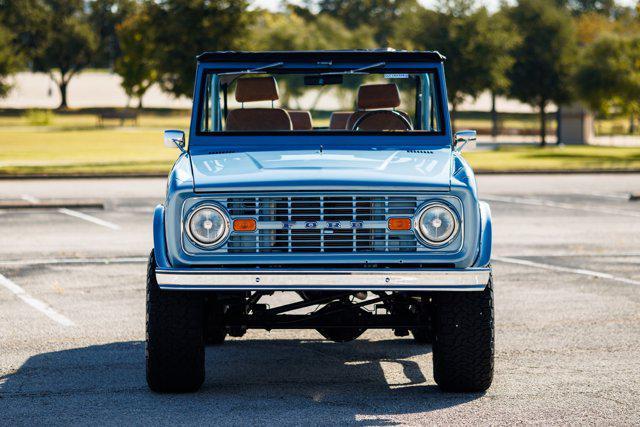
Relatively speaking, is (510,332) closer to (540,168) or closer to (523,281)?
(523,281)

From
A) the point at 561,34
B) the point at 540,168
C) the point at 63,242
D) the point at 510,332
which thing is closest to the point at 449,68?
the point at 561,34

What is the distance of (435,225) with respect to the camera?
658 centimetres

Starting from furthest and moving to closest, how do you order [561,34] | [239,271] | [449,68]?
[561,34] → [449,68] → [239,271]

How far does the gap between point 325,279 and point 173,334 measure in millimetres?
941

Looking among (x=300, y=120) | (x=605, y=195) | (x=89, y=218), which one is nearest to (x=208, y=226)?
(x=300, y=120)

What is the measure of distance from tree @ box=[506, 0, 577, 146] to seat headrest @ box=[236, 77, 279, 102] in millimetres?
45043

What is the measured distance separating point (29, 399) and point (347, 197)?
2147mm

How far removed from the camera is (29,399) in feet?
22.1

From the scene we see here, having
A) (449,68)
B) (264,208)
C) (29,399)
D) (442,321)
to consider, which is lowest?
(29,399)

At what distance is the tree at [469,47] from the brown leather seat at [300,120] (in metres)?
35.7

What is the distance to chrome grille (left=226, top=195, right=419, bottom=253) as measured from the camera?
21.6ft

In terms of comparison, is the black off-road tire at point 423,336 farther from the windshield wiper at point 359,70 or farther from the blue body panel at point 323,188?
the windshield wiper at point 359,70

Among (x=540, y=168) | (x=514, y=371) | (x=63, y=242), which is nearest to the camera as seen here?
(x=514, y=371)

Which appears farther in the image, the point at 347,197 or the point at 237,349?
the point at 237,349
